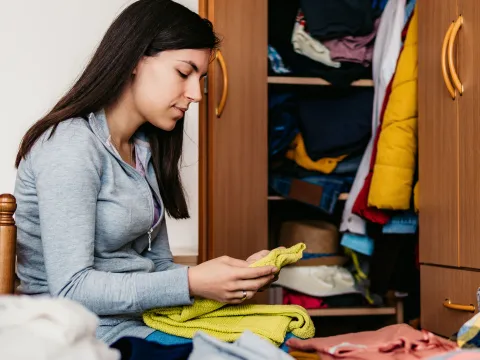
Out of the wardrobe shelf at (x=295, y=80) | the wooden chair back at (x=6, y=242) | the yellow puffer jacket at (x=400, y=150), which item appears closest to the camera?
the wooden chair back at (x=6, y=242)

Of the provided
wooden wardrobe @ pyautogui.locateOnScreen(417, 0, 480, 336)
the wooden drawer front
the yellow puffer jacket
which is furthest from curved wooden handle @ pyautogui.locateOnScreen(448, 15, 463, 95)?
the wooden drawer front

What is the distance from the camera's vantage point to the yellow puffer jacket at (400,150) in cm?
216

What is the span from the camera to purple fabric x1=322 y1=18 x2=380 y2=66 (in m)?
2.43

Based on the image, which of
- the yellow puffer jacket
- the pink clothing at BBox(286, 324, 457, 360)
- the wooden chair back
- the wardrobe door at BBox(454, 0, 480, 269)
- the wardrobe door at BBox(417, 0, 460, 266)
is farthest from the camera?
the yellow puffer jacket

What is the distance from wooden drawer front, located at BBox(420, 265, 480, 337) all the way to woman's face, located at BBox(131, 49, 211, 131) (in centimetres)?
88

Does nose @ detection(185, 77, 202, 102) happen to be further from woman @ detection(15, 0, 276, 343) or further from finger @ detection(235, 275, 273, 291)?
finger @ detection(235, 275, 273, 291)

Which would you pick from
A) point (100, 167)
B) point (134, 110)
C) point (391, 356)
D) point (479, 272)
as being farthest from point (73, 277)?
point (479, 272)

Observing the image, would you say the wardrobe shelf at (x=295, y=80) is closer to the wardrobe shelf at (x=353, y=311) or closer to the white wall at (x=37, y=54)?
the white wall at (x=37, y=54)

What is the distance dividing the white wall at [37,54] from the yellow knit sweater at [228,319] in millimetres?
1097

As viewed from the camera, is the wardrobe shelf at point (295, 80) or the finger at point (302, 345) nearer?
the finger at point (302, 345)

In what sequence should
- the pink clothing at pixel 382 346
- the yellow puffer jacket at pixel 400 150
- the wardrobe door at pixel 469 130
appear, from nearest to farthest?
the pink clothing at pixel 382 346 < the wardrobe door at pixel 469 130 < the yellow puffer jacket at pixel 400 150

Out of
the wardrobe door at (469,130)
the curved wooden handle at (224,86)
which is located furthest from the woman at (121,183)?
the wardrobe door at (469,130)

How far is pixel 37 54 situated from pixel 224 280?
1.51 meters

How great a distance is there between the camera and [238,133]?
7.39 ft
